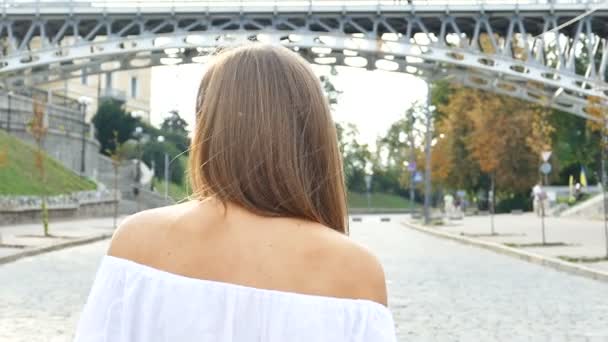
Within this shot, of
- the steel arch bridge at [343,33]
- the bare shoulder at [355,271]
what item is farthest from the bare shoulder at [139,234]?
the steel arch bridge at [343,33]

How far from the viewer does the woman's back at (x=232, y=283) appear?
1.67 metres

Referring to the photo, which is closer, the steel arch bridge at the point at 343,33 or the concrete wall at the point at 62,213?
the concrete wall at the point at 62,213

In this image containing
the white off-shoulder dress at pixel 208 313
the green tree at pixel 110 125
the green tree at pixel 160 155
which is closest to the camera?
the white off-shoulder dress at pixel 208 313

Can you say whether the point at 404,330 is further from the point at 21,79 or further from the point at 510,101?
the point at 510,101

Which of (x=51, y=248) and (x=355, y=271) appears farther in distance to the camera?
(x=51, y=248)

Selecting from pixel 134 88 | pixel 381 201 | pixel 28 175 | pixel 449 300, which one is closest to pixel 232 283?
pixel 449 300

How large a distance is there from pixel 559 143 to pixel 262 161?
61161mm

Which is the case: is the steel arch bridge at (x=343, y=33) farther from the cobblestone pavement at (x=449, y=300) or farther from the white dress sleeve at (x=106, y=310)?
the white dress sleeve at (x=106, y=310)

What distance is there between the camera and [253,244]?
1.74m

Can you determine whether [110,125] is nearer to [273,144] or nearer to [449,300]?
[449,300]

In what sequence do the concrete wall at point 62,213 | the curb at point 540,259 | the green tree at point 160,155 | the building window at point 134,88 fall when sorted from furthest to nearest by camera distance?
the building window at point 134,88, the green tree at point 160,155, the concrete wall at point 62,213, the curb at point 540,259

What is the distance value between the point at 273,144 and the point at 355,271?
0.28 m

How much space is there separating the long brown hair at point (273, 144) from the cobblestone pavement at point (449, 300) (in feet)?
21.7

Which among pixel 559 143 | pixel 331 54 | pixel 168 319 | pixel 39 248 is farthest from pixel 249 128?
pixel 559 143
